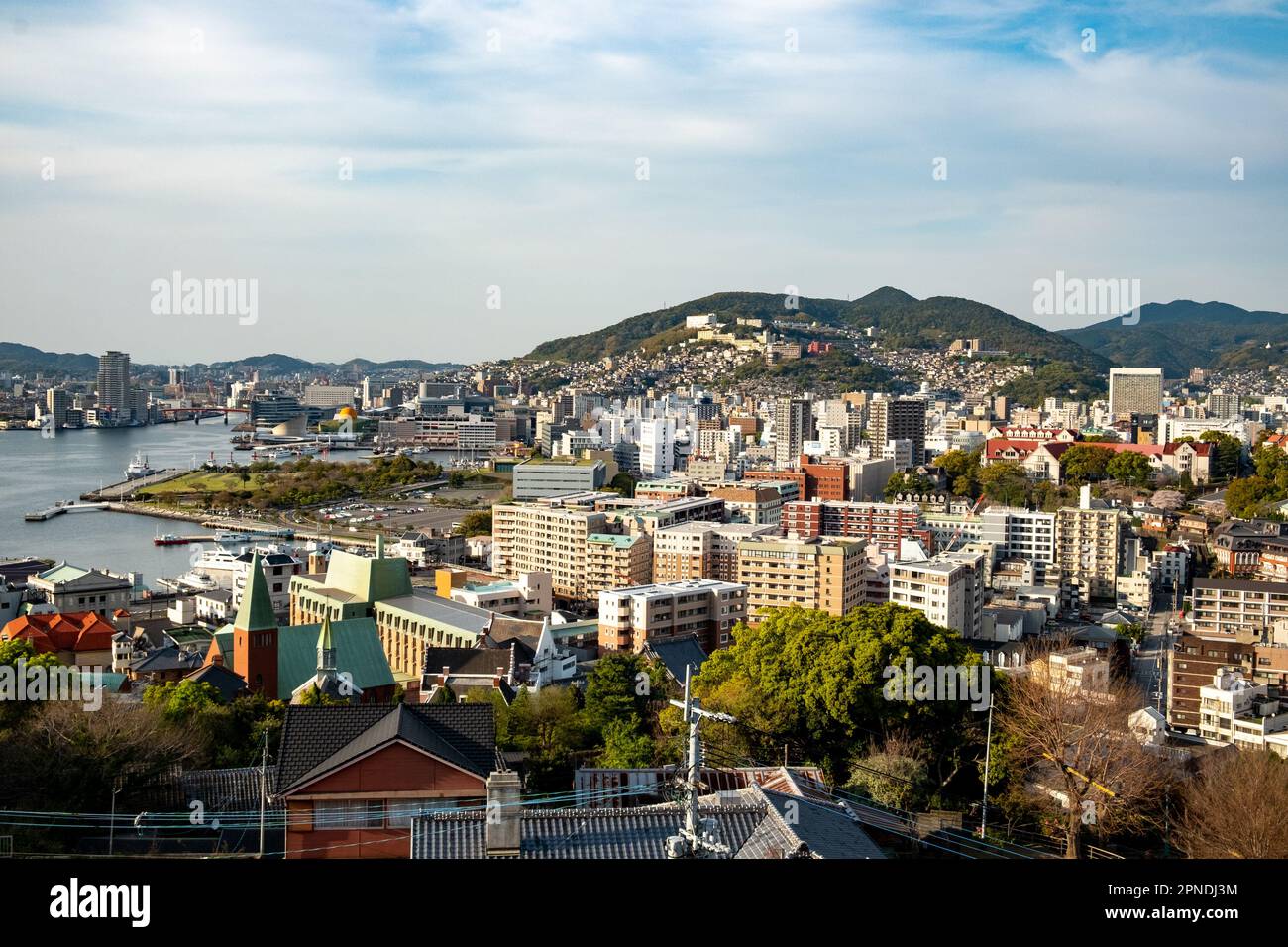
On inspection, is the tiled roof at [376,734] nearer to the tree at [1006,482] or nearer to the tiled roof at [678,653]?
the tiled roof at [678,653]

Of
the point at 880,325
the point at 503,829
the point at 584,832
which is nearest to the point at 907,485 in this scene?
the point at 584,832

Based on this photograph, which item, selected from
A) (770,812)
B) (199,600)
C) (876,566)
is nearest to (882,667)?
(770,812)

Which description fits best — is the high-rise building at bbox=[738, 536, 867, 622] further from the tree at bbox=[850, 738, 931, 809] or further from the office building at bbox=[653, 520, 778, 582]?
the tree at bbox=[850, 738, 931, 809]

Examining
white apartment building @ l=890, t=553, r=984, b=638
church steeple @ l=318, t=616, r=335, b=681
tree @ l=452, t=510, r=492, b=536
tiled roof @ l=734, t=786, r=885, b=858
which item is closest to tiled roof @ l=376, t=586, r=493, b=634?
church steeple @ l=318, t=616, r=335, b=681

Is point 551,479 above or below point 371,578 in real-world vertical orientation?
above

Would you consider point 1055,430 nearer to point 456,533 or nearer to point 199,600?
point 456,533

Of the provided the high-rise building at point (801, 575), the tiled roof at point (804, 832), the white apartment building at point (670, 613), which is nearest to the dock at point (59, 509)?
the high-rise building at point (801, 575)

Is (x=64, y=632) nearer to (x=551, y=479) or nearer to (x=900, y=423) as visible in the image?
(x=551, y=479)
